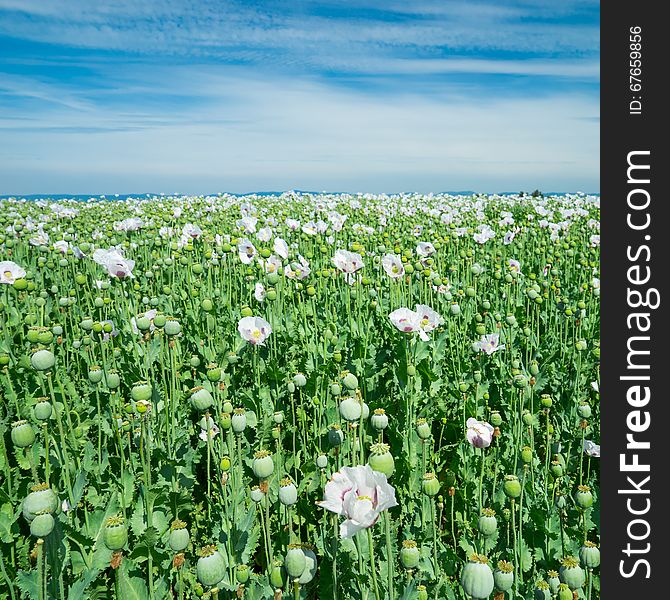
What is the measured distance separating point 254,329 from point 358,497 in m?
1.88

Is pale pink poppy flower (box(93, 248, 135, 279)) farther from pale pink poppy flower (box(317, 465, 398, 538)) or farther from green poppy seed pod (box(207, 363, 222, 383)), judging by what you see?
pale pink poppy flower (box(317, 465, 398, 538))

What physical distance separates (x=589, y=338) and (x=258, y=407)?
2.91m

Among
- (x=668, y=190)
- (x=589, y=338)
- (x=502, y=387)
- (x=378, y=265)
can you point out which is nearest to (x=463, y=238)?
(x=378, y=265)

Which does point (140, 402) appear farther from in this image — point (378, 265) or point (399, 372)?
point (378, 265)

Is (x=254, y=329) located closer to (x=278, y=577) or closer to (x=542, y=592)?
(x=278, y=577)

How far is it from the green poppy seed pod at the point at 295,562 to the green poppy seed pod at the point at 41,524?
62 cm

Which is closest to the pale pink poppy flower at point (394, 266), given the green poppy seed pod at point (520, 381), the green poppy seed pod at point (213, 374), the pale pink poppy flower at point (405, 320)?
the pale pink poppy flower at point (405, 320)

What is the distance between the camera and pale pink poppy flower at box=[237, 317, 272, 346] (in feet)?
10.1

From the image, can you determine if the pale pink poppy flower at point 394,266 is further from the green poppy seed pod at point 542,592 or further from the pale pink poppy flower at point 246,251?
the green poppy seed pod at point 542,592

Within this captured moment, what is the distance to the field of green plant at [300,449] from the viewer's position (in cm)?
174

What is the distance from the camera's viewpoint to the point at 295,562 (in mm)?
1396

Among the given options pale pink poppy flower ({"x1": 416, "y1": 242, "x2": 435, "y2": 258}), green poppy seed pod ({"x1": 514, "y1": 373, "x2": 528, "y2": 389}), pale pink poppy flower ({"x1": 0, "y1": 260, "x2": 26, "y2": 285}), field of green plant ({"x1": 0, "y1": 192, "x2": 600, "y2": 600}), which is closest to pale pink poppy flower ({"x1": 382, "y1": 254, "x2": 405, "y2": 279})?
field of green plant ({"x1": 0, "y1": 192, "x2": 600, "y2": 600})

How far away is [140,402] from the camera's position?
219cm

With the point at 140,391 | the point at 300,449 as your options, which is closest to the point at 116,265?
the point at 300,449
